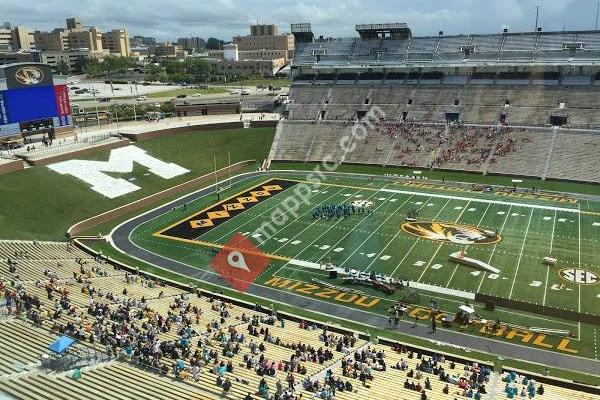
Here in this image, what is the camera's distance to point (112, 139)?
61375mm

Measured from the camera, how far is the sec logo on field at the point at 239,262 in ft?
114

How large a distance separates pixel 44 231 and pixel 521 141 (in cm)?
4831

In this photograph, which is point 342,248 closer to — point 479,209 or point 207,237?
point 207,237

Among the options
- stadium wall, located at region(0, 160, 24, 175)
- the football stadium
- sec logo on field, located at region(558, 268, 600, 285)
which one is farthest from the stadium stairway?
stadium wall, located at region(0, 160, 24, 175)

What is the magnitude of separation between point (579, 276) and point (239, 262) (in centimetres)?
2259

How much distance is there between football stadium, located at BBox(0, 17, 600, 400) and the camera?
21.2 m

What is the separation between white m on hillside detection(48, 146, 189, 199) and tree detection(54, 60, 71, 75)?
12233cm

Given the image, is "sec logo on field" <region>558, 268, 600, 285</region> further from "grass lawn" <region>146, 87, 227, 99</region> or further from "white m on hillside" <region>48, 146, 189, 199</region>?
"grass lawn" <region>146, 87, 227, 99</region>

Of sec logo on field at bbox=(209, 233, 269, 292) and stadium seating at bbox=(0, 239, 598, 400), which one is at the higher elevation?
stadium seating at bbox=(0, 239, 598, 400)

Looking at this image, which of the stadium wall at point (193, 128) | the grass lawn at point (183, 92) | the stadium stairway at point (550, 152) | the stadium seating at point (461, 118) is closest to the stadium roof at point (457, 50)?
the stadium seating at point (461, 118)

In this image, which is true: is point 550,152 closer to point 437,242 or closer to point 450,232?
point 450,232

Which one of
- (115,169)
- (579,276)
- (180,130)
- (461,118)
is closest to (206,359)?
(579,276)

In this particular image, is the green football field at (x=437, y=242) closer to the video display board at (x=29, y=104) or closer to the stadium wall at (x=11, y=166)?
the stadium wall at (x=11, y=166)

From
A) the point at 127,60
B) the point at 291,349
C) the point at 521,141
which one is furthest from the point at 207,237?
the point at 127,60
